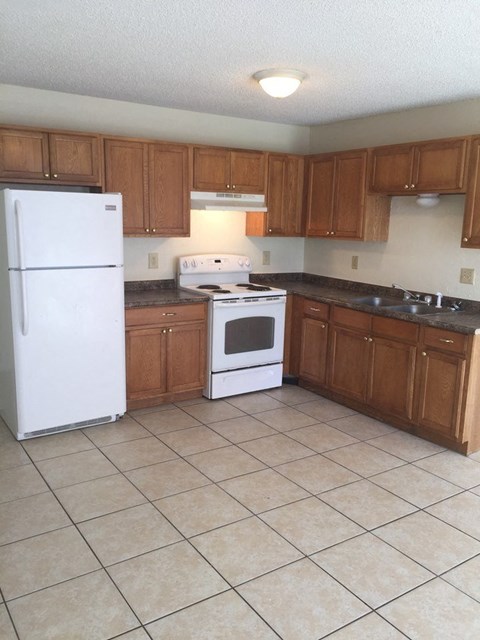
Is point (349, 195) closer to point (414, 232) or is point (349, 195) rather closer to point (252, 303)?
point (414, 232)

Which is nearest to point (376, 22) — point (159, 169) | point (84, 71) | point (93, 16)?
point (93, 16)

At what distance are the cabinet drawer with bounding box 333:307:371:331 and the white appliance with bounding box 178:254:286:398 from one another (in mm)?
542

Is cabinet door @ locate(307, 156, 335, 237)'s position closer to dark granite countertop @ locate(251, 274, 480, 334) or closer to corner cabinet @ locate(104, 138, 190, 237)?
dark granite countertop @ locate(251, 274, 480, 334)

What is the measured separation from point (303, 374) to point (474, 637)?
290 cm

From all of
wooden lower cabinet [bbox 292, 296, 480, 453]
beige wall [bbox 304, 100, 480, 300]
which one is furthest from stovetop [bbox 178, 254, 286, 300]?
beige wall [bbox 304, 100, 480, 300]

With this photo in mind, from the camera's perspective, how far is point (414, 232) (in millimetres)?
4277

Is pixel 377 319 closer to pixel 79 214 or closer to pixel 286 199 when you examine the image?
pixel 286 199

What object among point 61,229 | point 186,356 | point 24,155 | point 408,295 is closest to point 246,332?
point 186,356

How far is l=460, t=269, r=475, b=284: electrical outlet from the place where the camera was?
152 inches

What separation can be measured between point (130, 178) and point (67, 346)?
54.7 inches

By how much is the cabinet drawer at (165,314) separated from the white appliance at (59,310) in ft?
0.67

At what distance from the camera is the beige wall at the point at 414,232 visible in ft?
12.8

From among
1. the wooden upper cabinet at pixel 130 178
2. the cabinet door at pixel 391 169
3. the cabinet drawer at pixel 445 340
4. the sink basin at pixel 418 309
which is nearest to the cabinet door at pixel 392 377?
the cabinet drawer at pixel 445 340

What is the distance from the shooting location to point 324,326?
4.46 meters
